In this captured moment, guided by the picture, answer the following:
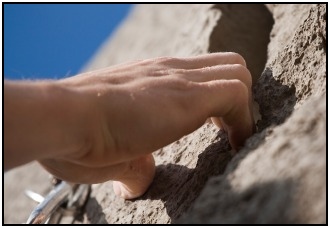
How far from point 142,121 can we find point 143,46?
2102 mm

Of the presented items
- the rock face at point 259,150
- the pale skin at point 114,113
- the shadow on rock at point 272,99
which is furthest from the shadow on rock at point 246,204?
the shadow on rock at point 272,99

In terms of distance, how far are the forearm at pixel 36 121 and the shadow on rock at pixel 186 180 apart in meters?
0.25

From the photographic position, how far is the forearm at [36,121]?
0.65 meters

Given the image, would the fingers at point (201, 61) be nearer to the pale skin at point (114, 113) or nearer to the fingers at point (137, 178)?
the pale skin at point (114, 113)

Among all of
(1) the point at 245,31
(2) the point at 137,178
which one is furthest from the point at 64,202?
(1) the point at 245,31

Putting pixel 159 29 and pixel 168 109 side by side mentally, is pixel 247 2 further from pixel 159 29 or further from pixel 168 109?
pixel 159 29

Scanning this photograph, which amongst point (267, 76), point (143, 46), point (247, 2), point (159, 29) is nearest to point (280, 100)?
point (267, 76)

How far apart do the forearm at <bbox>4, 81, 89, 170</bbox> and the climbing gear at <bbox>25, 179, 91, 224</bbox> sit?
66cm

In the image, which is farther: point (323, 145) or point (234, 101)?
point (234, 101)

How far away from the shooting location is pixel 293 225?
520 mm

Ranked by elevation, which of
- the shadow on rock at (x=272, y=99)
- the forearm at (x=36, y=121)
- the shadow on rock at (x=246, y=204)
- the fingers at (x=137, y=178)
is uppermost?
the forearm at (x=36, y=121)

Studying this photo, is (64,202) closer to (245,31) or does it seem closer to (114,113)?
(245,31)

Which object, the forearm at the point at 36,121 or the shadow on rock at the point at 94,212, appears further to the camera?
the shadow on rock at the point at 94,212

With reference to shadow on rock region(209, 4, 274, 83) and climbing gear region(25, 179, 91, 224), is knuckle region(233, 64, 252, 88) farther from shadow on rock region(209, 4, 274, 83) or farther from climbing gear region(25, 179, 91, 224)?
climbing gear region(25, 179, 91, 224)
